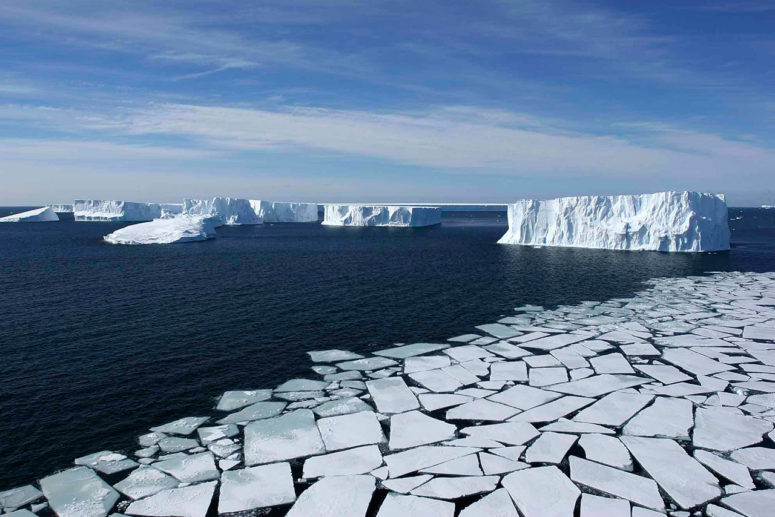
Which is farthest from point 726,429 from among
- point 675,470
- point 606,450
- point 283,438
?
point 283,438

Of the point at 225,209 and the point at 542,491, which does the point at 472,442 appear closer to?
the point at 542,491

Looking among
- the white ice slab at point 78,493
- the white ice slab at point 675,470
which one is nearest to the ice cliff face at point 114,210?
the white ice slab at point 78,493

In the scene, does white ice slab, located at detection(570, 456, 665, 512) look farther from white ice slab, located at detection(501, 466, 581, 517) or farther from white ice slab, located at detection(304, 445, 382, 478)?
white ice slab, located at detection(304, 445, 382, 478)

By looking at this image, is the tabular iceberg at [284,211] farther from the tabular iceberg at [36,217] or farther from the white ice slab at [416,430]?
the white ice slab at [416,430]

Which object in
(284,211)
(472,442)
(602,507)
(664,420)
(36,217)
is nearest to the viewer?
(602,507)

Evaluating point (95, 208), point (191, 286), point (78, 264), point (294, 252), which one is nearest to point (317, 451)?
point (191, 286)

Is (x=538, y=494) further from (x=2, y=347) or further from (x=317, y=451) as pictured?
(x=2, y=347)

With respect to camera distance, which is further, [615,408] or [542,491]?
[615,408]

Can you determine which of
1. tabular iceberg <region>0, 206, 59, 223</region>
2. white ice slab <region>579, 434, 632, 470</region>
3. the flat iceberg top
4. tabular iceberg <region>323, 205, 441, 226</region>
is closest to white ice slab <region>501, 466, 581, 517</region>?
white ice slab <region>579, 434, 632, 470</region>
